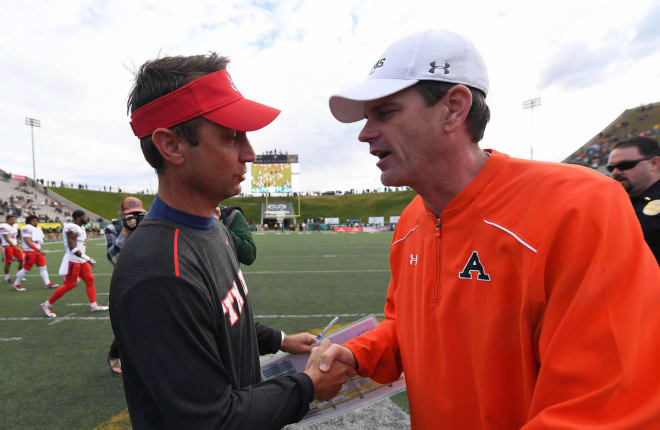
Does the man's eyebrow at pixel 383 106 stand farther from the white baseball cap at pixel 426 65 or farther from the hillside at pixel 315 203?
the hillside at pixel 315 203

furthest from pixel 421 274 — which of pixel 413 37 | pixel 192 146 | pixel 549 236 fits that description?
pixel 192 146

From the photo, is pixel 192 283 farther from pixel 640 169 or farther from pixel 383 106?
pixel 640 169

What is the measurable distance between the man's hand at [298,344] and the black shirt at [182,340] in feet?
1.71

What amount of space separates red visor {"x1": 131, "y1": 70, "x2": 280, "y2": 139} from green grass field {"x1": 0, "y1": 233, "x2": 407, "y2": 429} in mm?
2953

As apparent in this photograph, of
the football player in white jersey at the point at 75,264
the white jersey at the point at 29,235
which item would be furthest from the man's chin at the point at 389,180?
the white jersey at the point at 29,235

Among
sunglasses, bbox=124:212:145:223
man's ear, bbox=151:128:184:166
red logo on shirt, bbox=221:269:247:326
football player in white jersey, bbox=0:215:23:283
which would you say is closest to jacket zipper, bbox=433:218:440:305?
red logo on shirt, bbox=221:269:247:326

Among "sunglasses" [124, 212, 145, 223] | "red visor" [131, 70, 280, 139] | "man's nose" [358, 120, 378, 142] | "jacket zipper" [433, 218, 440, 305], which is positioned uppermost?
"red visor" [131, 70, 280, 139]

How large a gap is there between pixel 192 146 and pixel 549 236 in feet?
4.14

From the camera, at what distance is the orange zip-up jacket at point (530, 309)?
89cm

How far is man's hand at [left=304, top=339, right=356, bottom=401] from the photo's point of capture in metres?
1.41

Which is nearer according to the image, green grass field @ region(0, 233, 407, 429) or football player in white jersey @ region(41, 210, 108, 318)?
green grass field @ region(0, 233, 407, 429)

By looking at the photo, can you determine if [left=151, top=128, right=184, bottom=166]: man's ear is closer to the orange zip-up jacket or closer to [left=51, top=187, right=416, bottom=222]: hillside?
the orange zip-up jacket

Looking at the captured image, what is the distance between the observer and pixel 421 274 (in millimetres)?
1503

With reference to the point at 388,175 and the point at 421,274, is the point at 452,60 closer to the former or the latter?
the point at 388,175
